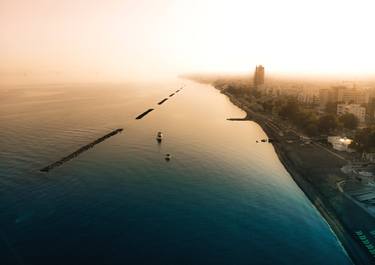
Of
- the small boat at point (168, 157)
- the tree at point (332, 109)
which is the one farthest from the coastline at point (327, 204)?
the tree at point (332, 109)

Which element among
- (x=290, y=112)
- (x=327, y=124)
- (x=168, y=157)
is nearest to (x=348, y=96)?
(x=290, y=112)

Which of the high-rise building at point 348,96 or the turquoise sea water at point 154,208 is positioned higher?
the high-rise building at point 348,96

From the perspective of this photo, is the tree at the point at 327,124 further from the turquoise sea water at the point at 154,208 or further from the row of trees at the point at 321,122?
the turquoise sea water at the point at 154,208

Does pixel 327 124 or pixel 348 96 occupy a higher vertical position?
pixel 348 96

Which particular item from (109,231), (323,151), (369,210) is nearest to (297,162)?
(323,151)

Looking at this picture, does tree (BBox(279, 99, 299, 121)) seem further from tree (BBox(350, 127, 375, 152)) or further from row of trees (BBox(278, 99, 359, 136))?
tree (BBox(350, 127, 375, 152))

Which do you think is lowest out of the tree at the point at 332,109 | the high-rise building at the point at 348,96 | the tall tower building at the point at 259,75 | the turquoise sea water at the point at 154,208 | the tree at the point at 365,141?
the turquoise sea water at the point at 154,208

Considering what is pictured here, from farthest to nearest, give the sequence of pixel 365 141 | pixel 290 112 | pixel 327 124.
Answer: pixel 290 112, pixel 327 124, pixel 365 141

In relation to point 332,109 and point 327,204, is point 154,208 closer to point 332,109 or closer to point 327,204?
point 327,204

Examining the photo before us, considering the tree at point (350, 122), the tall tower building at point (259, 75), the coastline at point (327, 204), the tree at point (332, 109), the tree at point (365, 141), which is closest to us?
the coastline at point (327, 204)

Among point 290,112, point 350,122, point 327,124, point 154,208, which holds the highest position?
point 290,112
